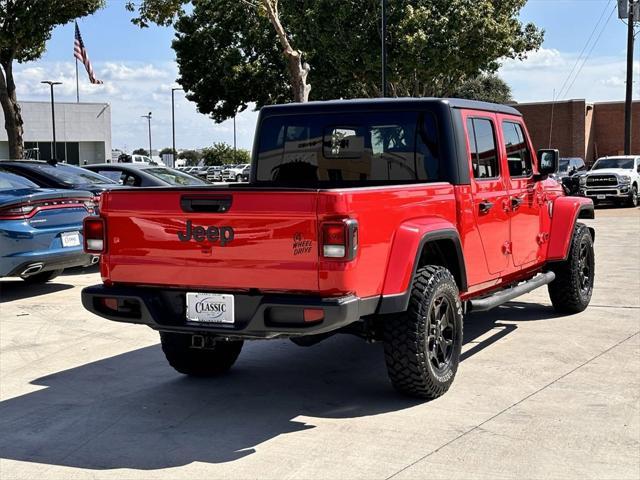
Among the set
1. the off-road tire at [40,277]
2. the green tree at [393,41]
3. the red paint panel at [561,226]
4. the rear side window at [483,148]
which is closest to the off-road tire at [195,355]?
the rear side window at [483,148]

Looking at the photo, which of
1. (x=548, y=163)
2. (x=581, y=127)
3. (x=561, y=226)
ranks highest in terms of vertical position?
(x=581, y=127)

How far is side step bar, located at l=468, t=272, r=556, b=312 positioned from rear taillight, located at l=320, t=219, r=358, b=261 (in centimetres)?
195

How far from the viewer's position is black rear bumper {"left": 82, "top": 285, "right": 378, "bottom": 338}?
188 inches

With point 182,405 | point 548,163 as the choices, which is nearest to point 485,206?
point 548,163

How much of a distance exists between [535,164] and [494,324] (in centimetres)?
157

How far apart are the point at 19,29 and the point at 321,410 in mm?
Answer: 20400

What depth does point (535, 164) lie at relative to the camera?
7.99m

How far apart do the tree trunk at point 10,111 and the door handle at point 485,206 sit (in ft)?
65.1

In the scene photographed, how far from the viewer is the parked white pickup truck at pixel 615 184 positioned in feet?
90.3

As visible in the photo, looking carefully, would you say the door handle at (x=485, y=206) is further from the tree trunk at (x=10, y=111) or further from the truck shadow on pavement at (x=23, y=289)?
the tree trunk at (x=10, y=111)

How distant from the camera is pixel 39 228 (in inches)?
379

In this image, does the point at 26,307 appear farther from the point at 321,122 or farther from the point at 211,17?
the point at 211,17

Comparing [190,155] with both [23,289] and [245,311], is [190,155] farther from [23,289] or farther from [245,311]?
[245,311]

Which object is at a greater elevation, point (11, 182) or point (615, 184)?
point (11, 182)
